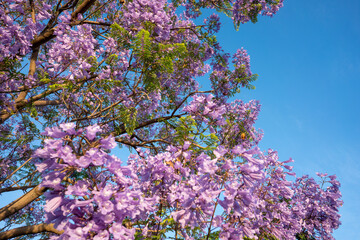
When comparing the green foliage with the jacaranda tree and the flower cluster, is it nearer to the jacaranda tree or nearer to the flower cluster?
the jacaranda tree

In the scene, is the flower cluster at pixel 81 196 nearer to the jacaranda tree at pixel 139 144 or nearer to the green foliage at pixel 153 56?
the jacaranda tree at pixel 139 144

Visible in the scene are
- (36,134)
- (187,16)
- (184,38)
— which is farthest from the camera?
(187,16)

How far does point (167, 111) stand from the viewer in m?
7.60

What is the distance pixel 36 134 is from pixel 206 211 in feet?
18.9

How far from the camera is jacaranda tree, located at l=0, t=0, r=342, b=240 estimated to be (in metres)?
1.79

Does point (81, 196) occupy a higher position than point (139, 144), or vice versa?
point (139, 144)

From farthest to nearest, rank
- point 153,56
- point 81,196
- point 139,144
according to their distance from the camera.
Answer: point 139,144 → point 153,56 → point 81,196

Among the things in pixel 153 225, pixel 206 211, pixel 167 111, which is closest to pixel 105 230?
pixel 206 211

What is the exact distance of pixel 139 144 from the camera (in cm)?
654

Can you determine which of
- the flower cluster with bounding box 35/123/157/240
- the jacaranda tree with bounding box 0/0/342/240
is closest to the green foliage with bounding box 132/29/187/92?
the jacaranda tree with bounding box 0/0/342/240

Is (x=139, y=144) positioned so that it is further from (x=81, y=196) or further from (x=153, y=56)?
(x=81, y=196)

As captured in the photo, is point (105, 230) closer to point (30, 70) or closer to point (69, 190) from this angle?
point (69, 190)

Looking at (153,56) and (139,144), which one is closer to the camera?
(153,56)

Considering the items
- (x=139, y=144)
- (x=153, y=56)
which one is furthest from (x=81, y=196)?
(x=139, y=144)
